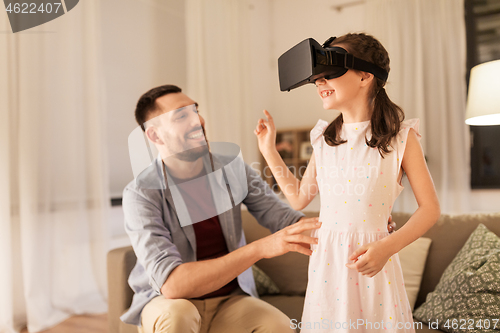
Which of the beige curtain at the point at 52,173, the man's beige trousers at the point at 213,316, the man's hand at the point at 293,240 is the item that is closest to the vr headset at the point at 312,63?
the man's hand at the point at 293,240

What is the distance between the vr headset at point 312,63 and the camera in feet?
2.05

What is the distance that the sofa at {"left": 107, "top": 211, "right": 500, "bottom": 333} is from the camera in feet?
4.02

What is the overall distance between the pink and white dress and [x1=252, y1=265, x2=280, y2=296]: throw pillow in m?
0.67

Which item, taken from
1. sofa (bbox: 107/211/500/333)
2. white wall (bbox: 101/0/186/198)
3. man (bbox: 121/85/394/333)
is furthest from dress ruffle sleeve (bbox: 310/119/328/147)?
white wall (bbox: 101/0/186/198)

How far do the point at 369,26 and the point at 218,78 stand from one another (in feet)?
4.01

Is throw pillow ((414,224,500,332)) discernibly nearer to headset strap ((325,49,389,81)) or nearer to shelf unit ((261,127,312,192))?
headset strap ((325,49,389,81))

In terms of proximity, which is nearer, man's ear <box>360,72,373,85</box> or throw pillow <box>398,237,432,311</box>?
man's ear <box>360,72,373,85</box>

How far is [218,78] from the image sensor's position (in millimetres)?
2590

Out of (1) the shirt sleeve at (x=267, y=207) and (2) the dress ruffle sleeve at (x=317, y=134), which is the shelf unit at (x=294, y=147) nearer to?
(1) the shirt sleeve at (x=267, y=207)

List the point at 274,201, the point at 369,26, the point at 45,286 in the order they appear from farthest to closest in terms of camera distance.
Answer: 1. the point at 369,26
2. the point at 45,286
3. the point at 274,201

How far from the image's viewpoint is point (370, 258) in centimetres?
65

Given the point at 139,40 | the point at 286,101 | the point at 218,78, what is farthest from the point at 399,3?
the point at 139,40

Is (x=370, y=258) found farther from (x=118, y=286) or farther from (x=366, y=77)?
(x=118, y=286)

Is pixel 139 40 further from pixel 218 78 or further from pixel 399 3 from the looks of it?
pixel 399 3
